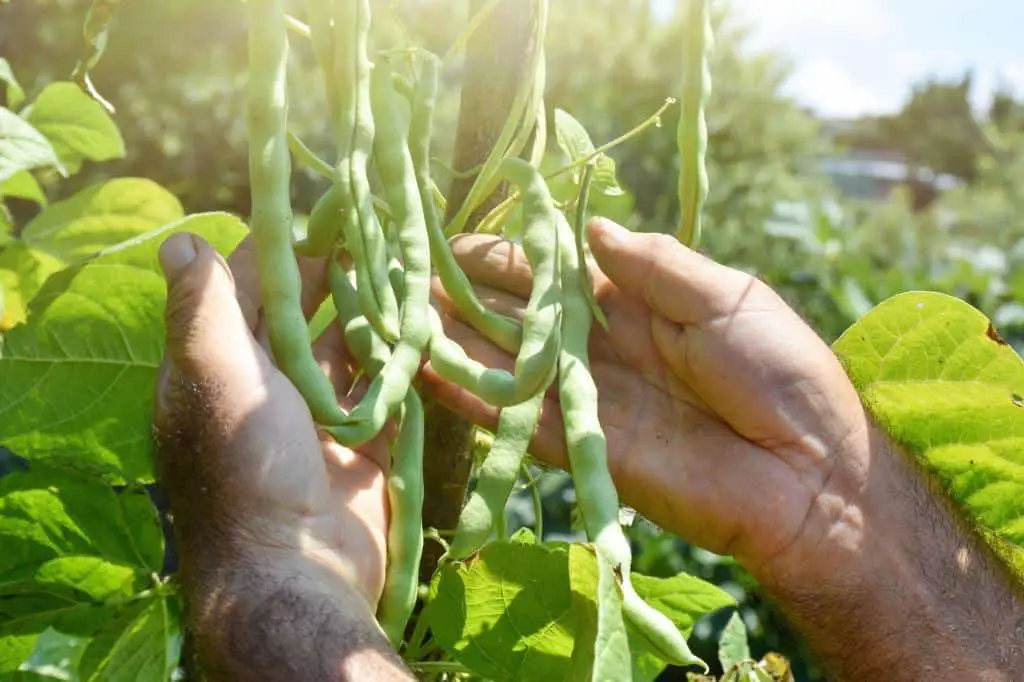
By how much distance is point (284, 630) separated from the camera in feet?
2.27

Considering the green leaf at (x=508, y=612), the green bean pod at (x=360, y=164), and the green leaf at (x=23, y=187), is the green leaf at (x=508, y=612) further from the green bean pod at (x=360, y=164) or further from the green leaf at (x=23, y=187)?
the green leaf at (x=23, y=187)

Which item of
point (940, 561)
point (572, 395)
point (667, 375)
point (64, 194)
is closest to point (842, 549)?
point (940, 561)

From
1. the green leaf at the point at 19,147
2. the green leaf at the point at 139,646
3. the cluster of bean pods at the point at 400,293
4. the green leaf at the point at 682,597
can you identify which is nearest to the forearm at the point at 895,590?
the green leaf at the point at 682,597

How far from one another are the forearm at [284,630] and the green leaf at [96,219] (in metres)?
0.53

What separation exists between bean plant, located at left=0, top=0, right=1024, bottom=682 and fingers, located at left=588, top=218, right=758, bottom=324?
0.02 metres

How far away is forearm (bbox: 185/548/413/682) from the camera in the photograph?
68 cm

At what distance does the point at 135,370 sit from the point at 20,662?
23 cm

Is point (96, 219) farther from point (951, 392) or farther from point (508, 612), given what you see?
point (951, 392)

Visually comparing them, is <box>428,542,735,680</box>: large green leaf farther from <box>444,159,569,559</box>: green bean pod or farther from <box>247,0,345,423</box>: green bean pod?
<box>247,0,345,423</box>: green bean pod

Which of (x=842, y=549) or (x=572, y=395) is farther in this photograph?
(x=842, y=549)

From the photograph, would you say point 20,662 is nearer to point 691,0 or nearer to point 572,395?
point 572,395

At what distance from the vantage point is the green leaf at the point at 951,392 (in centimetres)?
89

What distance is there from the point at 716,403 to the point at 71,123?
0.66 metres

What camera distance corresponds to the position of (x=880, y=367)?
95 centimetres
